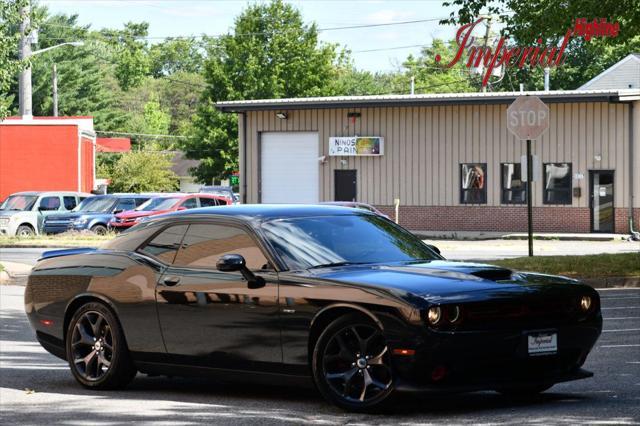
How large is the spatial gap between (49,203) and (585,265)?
84.2ft

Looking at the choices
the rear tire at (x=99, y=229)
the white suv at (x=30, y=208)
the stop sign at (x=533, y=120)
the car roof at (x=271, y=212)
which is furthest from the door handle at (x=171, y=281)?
the white suv at (x=30, y=208)

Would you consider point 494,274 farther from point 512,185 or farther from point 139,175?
point 139,175

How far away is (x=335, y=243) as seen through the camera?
902 centimetres

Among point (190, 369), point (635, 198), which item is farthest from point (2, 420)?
point (635, 198)

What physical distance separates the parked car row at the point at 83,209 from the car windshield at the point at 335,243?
3045cm

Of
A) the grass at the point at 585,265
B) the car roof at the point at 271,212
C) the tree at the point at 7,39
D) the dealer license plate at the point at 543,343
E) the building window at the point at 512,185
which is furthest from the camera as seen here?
the building window at the point at 512,185

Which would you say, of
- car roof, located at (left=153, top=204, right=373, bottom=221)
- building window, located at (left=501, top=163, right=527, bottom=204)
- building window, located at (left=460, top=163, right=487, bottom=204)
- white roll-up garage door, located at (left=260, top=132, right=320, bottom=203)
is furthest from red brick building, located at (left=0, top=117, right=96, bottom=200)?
car roof, located at (left=153, top=204, right=373, bottom=221)

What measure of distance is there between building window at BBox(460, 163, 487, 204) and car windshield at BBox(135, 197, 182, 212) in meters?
12.1

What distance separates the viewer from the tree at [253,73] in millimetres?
84562

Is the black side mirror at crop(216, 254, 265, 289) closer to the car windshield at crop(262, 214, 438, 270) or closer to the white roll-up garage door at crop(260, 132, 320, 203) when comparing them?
the car windshield at crop(262, 214, 438, 270)

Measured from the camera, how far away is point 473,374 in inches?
311

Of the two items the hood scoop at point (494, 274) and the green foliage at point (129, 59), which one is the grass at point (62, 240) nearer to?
the hood scoop at point (494, 274)

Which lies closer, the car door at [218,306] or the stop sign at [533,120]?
the car door at [218,306]

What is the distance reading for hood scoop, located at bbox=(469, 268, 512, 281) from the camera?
27.5 feet
